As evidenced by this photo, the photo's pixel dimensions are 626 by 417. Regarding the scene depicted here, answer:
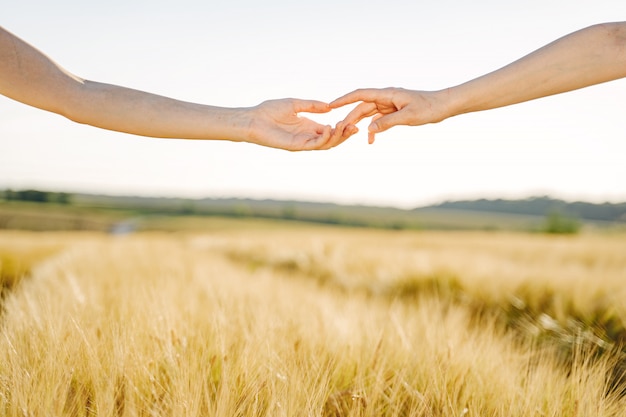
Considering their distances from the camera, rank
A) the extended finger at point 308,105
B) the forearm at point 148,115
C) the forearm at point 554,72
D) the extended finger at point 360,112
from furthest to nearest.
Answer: the extended finger at point 360,112 < the extended finger at point 308,105 < the forearm at point 148,115 < the forearm at point 554,72

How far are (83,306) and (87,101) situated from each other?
2.35ft

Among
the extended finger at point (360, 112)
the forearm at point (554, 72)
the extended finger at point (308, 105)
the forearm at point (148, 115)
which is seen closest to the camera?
the forearm at point (554, 72)

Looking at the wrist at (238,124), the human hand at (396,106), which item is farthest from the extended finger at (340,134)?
the wrist at (238,124)

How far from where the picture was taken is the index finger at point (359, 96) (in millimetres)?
2090

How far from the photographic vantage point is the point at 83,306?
2.00 m

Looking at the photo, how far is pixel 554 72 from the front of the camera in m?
1.94

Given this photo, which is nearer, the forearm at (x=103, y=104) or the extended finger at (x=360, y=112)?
the forearm at (x=103, y=104)

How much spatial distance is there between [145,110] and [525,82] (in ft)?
4.39

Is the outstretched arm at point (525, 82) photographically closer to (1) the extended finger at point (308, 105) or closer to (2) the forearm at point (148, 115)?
(1) the extended finger at point (308, 105)

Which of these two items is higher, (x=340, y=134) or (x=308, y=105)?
(x=308, y=105)

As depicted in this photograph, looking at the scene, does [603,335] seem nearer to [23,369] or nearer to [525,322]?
[525,322]

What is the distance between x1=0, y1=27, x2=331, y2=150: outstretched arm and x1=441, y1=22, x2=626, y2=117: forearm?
0.54m

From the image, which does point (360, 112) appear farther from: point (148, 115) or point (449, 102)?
point (148, 115)

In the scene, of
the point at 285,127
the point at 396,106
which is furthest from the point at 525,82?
the point at 285,127
